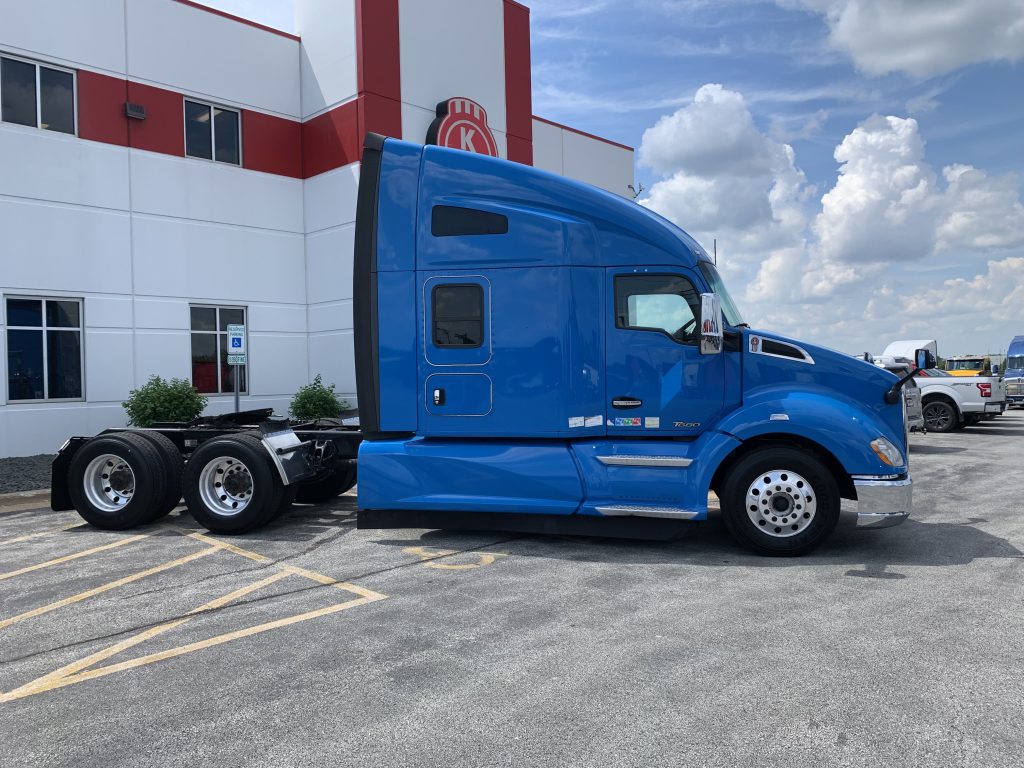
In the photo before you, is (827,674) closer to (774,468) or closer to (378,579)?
(774,468)

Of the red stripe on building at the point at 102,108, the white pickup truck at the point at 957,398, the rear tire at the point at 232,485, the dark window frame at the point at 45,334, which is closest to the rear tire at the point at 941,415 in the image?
the white pickup truck at the point at 957,398

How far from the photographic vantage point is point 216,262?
1595cm

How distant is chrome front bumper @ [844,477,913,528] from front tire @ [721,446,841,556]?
219 mm

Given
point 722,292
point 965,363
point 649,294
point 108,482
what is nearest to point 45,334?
point 108,482

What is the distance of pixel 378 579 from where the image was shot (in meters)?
5.94

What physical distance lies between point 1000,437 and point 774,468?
14.1m

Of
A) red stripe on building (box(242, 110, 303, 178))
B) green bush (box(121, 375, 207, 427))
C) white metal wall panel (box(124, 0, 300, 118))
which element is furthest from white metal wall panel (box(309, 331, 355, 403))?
white metal wall panel (box(124, 0, 300, 118))

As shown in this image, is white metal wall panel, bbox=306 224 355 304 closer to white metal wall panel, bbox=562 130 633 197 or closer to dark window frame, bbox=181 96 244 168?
dark window frame, bbox=181 96 244 168

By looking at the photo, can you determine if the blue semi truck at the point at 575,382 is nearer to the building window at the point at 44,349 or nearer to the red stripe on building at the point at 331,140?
the building window at the point at 44,349

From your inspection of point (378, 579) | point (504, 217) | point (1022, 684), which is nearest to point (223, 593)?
point (378, 579)

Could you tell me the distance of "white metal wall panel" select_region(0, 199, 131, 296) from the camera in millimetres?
13312

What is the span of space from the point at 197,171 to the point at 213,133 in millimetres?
995

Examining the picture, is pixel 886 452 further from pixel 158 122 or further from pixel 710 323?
pixel 158 122

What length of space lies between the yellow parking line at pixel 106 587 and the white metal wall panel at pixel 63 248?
919cm
